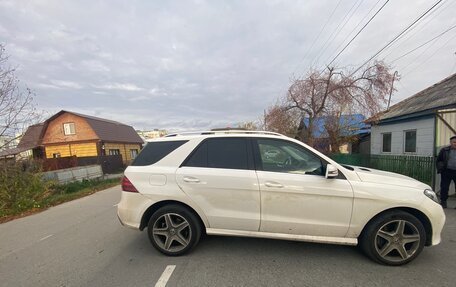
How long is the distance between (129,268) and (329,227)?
278 centimetres

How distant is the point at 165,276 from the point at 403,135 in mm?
11655

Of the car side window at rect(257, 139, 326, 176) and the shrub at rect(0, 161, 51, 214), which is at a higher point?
the car side window at rect(257, 139, 326, 176)

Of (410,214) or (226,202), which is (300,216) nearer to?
(226,202)

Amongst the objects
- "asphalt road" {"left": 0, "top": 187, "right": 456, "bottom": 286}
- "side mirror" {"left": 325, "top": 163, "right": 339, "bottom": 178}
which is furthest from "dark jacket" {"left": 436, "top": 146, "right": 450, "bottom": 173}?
"side mirror" {"left": 325, "top": 163, "right": 339, "bottom": 178}

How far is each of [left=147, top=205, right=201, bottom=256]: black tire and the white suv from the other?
0.01m

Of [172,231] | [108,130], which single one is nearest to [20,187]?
[172,231]

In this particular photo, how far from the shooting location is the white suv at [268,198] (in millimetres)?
3320

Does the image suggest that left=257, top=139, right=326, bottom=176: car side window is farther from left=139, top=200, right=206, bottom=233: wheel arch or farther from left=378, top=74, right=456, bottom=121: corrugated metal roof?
left=378, top=74, right=456, bottom=121: corrugated metal roof

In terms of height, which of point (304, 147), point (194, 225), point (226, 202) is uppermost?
point (304, 147)

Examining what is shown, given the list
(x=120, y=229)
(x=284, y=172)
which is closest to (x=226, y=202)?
(x=284, y=172)

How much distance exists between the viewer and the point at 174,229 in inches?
147

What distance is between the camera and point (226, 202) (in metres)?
3.56

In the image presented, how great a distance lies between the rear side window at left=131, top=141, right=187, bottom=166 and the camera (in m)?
3.87

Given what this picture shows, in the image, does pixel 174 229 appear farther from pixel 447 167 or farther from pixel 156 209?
pixel 447 167
